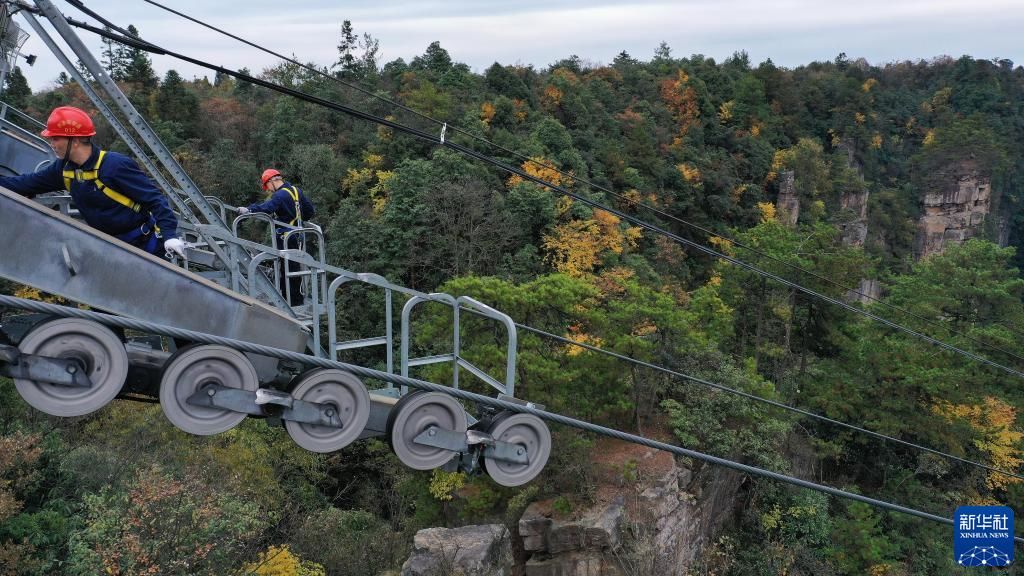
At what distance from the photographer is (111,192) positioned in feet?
15.6

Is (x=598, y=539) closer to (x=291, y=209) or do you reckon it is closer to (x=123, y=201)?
(x=291, y=209)

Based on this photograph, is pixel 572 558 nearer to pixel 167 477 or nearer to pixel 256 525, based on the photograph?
pixel 256 525

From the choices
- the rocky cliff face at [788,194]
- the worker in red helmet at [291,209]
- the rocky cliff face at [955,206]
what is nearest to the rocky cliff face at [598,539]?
the worker in red helmet at [291,209]

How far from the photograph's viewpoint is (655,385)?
894 inches

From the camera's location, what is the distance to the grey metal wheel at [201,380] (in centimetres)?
432

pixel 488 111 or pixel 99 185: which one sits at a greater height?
pixel 488 111

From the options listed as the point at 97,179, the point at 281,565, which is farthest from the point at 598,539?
the point at 97,179

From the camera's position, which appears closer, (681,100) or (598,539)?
(598,539)

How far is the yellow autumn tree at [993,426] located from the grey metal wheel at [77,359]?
93.6 ft

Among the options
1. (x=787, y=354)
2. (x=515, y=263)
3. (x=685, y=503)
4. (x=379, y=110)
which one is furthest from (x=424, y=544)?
(x=379, y=110)

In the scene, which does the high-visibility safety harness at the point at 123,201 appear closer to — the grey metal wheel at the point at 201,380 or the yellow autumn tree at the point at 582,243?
the grey metal wheel at the point at 201,380

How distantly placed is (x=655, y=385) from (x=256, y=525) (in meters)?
12.5

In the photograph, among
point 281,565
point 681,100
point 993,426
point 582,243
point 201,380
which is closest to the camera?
point 201,380

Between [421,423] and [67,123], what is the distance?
9.89 feet
